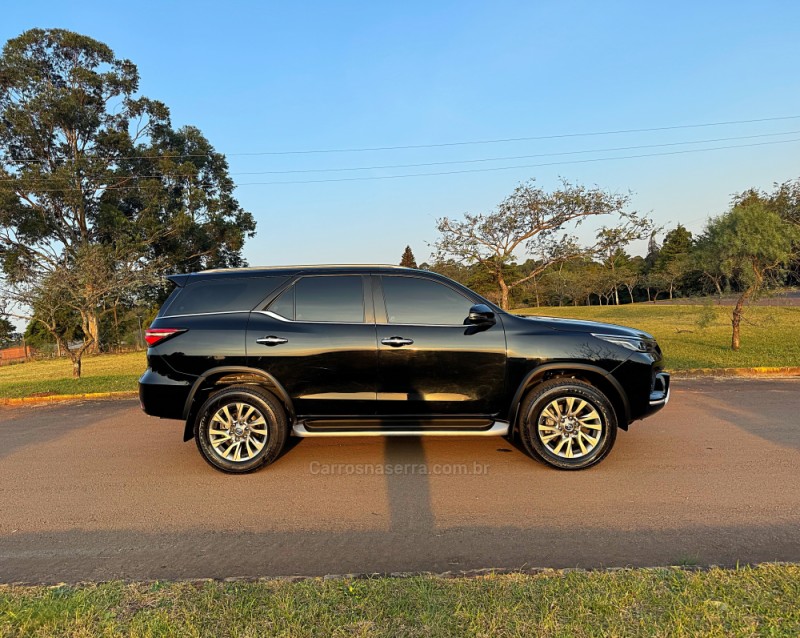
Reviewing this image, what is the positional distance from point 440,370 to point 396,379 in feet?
1.40

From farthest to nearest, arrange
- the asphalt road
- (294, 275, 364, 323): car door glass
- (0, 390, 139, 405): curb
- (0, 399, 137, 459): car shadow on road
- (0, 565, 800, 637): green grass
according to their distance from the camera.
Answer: (0, 390, 139, 405): curb
(0, 399, 137, 459): car shadow on road
(294, 275, 364, 323): car door glass
the asphalt road
(0, 565, 800, 637): green grass

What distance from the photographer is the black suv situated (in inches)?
178

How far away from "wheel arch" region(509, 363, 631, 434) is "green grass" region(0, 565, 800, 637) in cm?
197

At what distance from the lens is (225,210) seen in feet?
112

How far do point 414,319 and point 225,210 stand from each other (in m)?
32.8

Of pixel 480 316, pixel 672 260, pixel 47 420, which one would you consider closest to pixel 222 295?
pixel 480 316

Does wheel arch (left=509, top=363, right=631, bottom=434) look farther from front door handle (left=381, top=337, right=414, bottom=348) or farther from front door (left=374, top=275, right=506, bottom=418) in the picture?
front door handle (left=381, top=337, right=414, bottom=348)

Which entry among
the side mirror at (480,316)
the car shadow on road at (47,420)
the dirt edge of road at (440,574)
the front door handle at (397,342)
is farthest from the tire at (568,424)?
the car shadow on road at (47,420)

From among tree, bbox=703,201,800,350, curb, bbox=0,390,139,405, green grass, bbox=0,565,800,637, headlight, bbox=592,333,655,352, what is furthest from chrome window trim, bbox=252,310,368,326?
tree, bbox=703,201,800,350

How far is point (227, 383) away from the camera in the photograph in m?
A: 4.66

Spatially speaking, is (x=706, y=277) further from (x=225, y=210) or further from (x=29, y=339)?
(x=29, y=339)

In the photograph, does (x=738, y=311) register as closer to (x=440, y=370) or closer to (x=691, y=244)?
(x=691, y=244)

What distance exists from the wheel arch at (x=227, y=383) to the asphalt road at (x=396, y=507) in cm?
61

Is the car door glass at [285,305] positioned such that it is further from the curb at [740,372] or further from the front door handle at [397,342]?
the curb at [740,372]
